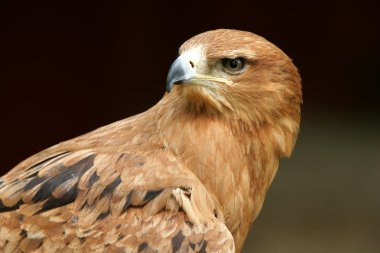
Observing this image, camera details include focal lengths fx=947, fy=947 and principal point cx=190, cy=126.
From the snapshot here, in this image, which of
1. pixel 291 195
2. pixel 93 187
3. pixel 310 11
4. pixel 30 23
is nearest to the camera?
pixel 93 187

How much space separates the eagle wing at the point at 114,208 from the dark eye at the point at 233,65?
49 cm

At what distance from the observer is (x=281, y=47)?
8.42m

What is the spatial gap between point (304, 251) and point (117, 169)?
15.6 feet

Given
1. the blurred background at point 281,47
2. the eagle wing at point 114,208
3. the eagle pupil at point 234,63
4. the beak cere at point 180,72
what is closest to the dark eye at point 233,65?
the eagle pupil at point 234,63

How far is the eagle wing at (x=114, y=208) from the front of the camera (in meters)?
4.18

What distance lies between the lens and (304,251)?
8820 millimetres

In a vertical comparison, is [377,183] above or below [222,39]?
below

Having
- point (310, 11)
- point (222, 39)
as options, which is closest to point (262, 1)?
point (310, 11)

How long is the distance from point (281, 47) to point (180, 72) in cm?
421

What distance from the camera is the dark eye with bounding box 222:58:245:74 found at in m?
4.42

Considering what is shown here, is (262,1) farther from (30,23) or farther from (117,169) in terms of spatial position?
(117,169)

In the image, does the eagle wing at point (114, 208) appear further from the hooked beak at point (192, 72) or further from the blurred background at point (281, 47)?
the blurred background at point (281, 47)

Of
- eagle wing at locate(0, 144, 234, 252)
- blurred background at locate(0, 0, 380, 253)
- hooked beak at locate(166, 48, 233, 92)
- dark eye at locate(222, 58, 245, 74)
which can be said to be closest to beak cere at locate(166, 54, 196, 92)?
hooked beak at locate(166, 48, 233, 92)

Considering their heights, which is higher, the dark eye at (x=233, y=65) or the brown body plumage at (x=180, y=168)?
the dark eye at (x=233, y=65)
